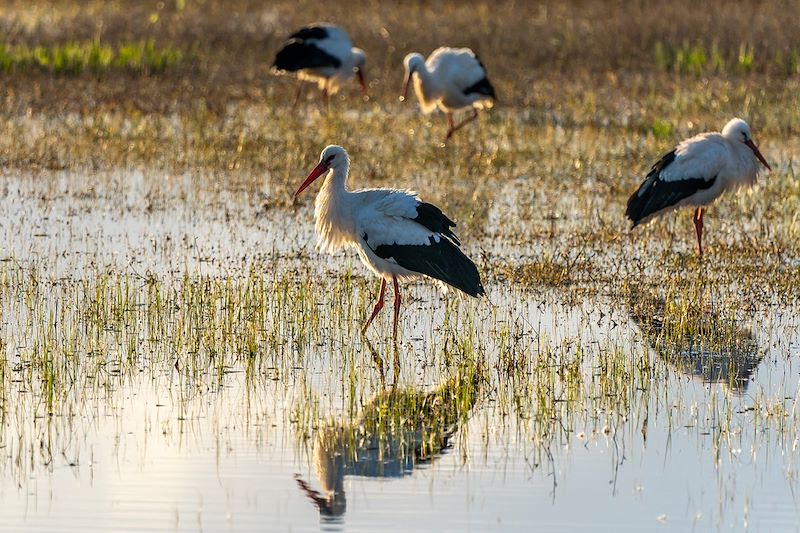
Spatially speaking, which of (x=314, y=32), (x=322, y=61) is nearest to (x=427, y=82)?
(x=322, y=61)

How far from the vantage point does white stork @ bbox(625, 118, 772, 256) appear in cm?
1087

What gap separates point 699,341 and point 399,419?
7.53ft

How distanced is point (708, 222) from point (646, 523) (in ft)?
23.1

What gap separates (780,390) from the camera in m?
7.02

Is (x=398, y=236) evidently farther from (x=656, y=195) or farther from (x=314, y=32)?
(x=314, y=32)

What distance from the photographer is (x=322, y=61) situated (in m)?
18.6

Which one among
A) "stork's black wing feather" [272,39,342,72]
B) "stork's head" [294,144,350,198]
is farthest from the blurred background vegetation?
"stork's head" [294,144,350,198]

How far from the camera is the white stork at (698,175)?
1087 cm

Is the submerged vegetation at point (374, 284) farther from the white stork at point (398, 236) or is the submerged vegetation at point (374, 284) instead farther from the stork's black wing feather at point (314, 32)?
the stork's black wing feather at point (314, 32)

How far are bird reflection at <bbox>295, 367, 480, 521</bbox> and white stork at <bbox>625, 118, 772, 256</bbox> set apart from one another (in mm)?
4086

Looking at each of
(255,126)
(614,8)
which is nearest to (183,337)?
(255,126)

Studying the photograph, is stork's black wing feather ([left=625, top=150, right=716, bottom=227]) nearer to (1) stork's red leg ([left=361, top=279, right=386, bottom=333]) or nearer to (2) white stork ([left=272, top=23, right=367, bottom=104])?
(1) stork's red leg ([left=361, top=279, right=386, bottom=333])

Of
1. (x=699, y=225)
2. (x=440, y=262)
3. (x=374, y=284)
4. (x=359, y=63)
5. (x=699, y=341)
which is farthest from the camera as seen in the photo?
(x=359, y=63)

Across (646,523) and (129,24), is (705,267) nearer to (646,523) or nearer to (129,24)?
(646,523)
